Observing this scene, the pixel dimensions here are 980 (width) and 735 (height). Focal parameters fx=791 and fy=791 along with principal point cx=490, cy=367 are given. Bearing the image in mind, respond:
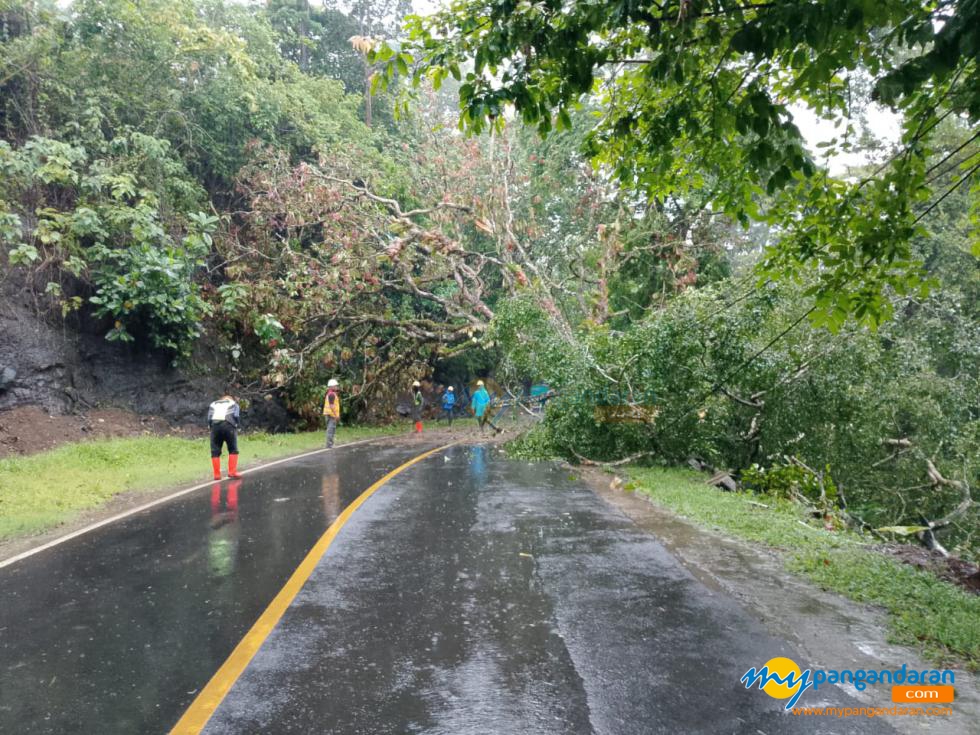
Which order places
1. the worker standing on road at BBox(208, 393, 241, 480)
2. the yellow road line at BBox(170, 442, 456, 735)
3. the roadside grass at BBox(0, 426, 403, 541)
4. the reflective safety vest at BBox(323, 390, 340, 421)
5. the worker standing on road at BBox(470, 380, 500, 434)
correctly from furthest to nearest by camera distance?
the worker standing on road at BBox(470, 380, 500, 434), the reflective safety vest at BBox(323, 390, 340, 421), the worker standing on road at BBox(208, 393, 241, 480), the roadside grass at BBox(0, 426, 403, 541), the yellow road line at BBox(170, 442, 456, 735)

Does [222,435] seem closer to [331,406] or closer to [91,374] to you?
[331,406]

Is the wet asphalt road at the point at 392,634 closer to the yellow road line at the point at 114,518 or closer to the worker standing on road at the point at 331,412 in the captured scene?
the yellow road line at the point at 114,518

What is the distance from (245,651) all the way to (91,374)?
18.6m

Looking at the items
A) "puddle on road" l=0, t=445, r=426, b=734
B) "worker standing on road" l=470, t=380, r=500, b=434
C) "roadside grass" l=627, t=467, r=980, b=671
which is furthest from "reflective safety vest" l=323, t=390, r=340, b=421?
"roadside grass" l=627, t=467, r=980, b=671

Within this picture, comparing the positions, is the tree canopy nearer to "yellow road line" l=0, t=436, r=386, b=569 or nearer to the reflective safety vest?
"yellow road line" l=0, t=436, r=386, b=569

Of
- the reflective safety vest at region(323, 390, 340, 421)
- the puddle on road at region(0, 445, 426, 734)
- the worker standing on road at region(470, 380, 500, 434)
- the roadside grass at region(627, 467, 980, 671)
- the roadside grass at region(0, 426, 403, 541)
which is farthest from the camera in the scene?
the worker standing on road at region(470, 380, 500, 434)

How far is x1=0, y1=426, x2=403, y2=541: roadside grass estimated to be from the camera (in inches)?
414

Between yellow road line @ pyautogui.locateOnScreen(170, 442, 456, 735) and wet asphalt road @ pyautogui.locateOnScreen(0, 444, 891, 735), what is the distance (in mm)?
71

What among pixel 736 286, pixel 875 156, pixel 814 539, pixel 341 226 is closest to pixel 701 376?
pixel 736 286

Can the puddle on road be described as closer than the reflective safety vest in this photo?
Yes

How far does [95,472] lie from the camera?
1416 centimetres

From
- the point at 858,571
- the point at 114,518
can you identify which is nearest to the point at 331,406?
the point at 114,518

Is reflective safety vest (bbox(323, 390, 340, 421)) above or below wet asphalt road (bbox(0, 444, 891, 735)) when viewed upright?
above

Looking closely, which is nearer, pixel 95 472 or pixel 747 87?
pixel 747 87
